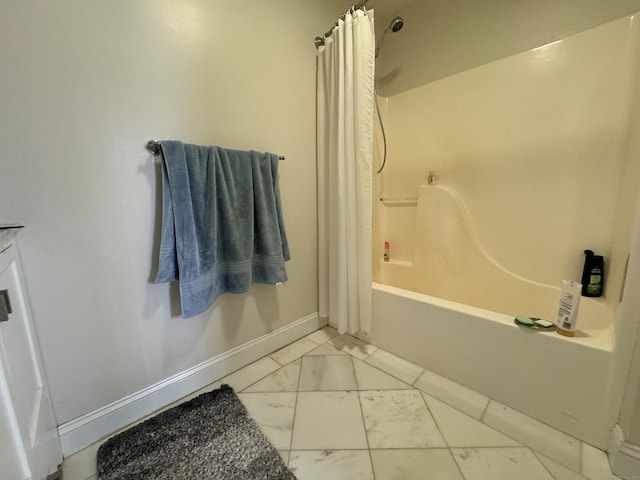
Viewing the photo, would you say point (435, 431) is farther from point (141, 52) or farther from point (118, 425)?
point (141, 52)

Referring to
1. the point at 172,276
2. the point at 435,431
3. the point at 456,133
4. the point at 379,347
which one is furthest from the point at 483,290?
the point at 172,276

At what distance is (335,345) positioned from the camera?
1624mm

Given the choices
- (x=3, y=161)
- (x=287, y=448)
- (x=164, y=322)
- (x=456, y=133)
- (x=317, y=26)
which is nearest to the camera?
(x=3, y=161)

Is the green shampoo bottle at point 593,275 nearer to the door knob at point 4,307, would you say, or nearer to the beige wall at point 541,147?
the beige wall at point 541,147

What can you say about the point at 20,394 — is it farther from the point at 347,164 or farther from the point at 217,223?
the point at 347,164

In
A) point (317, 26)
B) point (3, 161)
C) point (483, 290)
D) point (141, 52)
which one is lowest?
point (483, 290)

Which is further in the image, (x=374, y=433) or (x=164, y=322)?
(x=164, y=322)

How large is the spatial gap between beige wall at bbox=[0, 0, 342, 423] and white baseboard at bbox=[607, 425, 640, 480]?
1.58 m

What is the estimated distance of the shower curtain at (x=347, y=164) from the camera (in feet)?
4.44

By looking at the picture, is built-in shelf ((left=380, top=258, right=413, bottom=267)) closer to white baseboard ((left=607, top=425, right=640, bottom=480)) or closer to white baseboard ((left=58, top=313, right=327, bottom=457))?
white baseboard ((left=58, top=313, right=327, bottom=457))

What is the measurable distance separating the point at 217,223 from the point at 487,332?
4.37 ft

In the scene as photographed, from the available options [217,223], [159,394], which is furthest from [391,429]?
[217,223]

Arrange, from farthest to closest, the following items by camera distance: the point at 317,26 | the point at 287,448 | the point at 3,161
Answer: the point at 317,26, the point at 287,448, the point at 3,161

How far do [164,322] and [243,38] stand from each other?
4.68 ft
